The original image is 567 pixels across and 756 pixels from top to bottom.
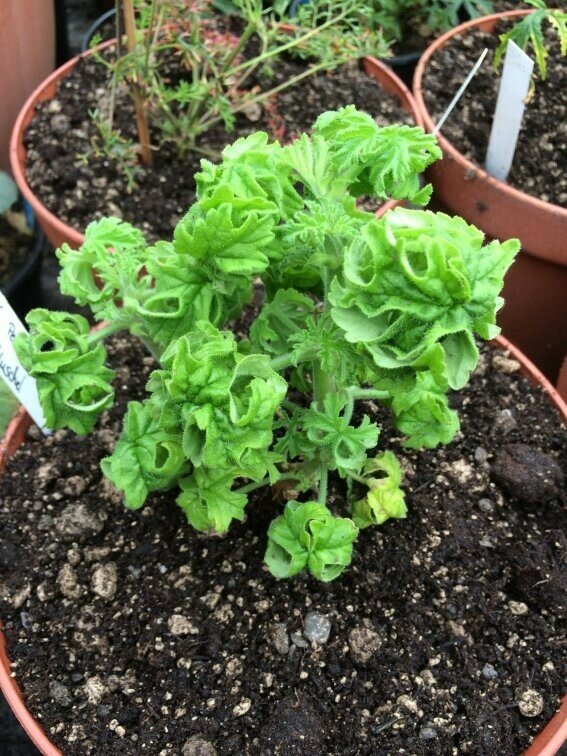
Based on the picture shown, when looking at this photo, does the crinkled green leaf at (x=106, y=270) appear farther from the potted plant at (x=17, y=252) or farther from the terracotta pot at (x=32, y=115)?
the potted plant at (x=17, y=252)

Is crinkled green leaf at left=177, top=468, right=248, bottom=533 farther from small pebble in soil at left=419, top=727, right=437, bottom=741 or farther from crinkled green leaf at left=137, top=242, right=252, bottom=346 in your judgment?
small pebble in soil at left=419, top=727, right=437, bottom=741

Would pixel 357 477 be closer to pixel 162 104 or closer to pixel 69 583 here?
pixel 69 583

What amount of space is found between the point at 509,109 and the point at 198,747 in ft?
4.65

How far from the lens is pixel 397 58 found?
2678mm

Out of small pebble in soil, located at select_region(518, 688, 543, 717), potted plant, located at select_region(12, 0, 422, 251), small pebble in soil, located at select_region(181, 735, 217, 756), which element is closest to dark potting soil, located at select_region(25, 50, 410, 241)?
potted plant, located at select_region(12, 0, 422, 251)

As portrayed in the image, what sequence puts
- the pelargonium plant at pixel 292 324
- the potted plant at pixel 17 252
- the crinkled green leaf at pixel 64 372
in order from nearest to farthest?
the pelargonium plant at pixel 292 324, the crinkled green leaf at pixel 64 372, the potted plant at pixel 17 252

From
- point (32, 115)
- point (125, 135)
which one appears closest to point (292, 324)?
point (125, 135)

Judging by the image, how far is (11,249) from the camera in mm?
2469

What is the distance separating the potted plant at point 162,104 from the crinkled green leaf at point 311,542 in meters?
0.93

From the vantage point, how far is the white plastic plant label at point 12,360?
54.4 inches

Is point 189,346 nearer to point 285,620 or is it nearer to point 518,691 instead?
point 285,620

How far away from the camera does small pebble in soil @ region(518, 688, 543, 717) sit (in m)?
1.37

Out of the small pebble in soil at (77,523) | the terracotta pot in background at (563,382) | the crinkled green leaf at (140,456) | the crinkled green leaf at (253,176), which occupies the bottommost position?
the small pebble in soil at (77,523)

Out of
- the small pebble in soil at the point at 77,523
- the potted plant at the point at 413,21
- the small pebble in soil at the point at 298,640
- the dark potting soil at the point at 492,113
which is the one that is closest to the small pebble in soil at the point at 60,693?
the small pebble in soil at the point at 77,523
